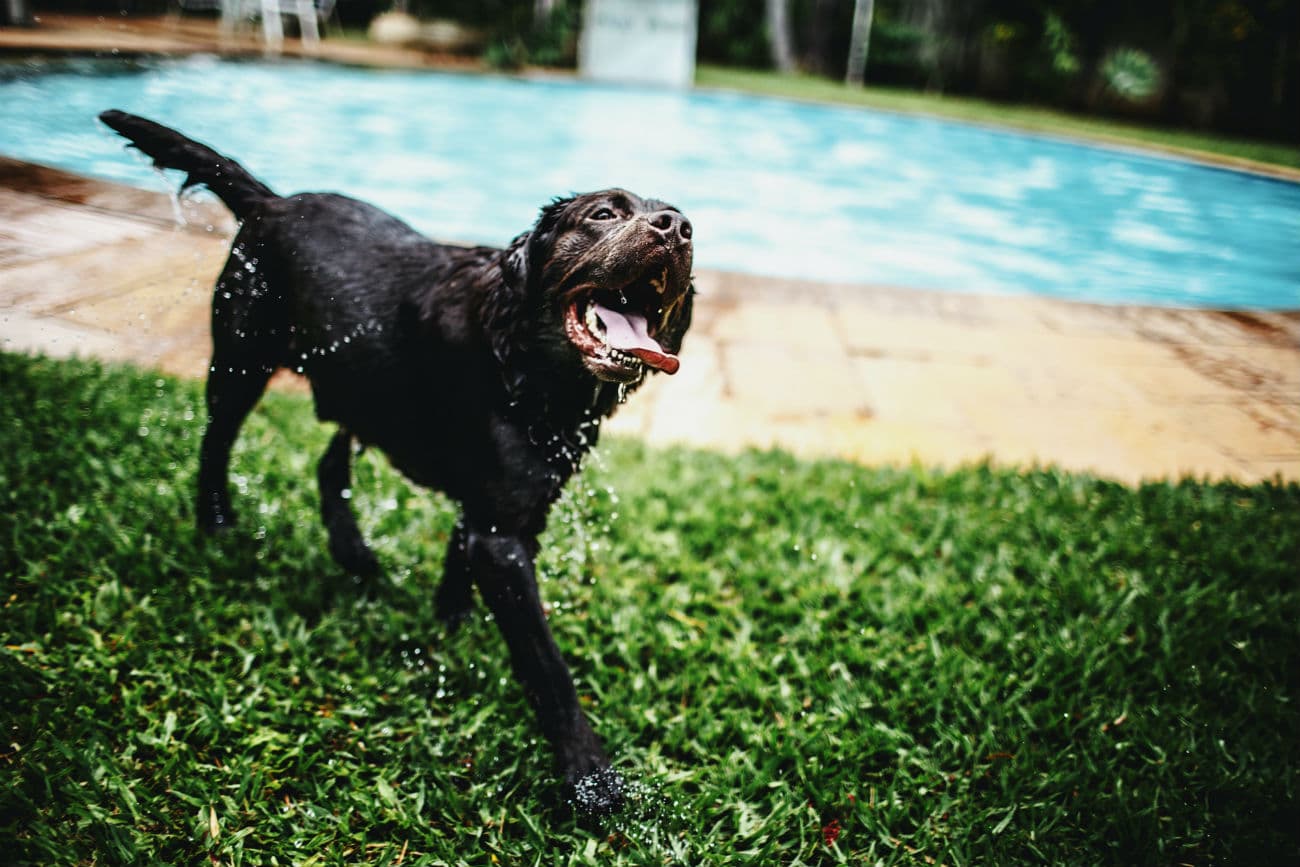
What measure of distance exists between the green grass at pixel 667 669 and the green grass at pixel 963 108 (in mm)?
7491

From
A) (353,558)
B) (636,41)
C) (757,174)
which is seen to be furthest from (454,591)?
(636,41)

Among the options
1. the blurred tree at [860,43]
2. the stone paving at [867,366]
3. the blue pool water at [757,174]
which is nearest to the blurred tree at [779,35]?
the blurred tree at [860,43]

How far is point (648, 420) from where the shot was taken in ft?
14.2

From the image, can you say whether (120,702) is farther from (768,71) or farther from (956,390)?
(768,71)

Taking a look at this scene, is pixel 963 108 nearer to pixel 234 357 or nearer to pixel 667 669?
pixel 667 669

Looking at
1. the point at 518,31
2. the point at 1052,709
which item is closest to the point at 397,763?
the point at 1052,709

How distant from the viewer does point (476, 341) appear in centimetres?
218

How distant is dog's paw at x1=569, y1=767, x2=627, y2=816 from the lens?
211cm

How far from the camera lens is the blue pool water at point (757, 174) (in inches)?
394

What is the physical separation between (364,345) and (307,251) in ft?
1.16

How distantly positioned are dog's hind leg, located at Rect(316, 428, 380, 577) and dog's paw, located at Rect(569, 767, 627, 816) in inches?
50.1

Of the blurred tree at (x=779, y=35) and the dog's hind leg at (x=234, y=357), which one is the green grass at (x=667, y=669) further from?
the blurred tree at (x=779, y=35)

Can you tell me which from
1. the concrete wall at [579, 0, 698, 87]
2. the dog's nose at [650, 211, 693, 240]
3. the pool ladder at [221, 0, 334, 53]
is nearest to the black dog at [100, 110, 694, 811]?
the dog's nose at [650, 211, 693, 240]

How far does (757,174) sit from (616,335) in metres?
12.6
